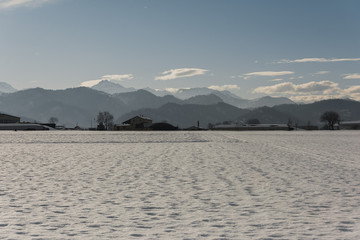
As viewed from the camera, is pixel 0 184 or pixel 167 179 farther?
pixel 167 179

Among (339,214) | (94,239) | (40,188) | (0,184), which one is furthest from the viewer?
(0,184)

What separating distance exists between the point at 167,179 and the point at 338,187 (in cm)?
590

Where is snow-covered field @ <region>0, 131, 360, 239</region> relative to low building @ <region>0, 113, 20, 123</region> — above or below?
below

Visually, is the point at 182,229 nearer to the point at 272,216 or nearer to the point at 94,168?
the point at 272,216

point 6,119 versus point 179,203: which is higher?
point 6,119

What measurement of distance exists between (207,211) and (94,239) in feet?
10.3

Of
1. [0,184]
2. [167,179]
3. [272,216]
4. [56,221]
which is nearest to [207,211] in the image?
[272,216]

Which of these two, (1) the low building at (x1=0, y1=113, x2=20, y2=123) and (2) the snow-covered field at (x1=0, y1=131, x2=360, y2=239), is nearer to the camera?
(2) the snow-covered field at (x1=0, y1=131, x2=360, y2=239)

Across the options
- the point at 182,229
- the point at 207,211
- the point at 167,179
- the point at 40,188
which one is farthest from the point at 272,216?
the point at 40,188

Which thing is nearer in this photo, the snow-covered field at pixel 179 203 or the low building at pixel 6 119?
the snow-covered field at pixel 179 203

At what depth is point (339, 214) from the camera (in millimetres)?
8766

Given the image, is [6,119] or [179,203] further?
[6,119]

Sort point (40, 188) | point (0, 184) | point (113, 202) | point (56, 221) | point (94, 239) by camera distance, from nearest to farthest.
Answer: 1. point (94, 239)
2. point (56, 221)
3. point (113, 202)
4. point (40, 188)
5. point (0, 184)

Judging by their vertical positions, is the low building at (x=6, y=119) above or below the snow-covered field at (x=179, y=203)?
above
